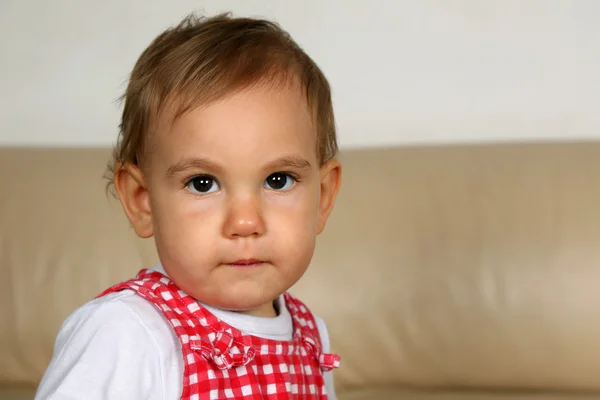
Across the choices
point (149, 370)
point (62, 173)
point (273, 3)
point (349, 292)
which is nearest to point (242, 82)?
point (149, 370)

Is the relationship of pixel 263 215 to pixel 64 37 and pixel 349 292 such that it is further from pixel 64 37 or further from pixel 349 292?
pixel 64 37

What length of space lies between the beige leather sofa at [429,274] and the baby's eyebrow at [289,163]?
2.60 feet

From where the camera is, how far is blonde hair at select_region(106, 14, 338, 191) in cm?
97

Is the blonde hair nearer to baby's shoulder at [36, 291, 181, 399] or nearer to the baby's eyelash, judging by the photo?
the baby's eyelash

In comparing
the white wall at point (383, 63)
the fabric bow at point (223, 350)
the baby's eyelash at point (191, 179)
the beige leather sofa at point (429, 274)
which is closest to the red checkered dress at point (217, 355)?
the fabric bow at point (223, 350)

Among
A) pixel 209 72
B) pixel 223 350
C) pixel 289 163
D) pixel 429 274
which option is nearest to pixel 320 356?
pixel 223 350

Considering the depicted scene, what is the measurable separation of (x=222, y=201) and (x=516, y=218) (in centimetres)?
99

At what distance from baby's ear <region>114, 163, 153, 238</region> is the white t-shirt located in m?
0.10

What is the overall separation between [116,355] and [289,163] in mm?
295

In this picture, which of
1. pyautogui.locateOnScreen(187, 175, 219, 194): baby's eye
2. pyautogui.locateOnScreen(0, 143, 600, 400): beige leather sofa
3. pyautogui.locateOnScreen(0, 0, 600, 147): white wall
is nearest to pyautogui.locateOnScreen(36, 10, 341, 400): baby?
pyautogui.locateOnScreen(187, 175, 219, 194): baby's eye

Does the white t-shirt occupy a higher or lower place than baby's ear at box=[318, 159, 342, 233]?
lower

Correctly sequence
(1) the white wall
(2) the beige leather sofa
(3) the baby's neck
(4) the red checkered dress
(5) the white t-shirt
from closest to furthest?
1. (5) the white t-shirt
2. (4) the red checkered dress
3. (3) the baby's neck
4. (2) the beige leather sofa
5. (1) the white wall

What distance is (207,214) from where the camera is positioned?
3.16 ft

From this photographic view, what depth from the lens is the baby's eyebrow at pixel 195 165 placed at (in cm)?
95
